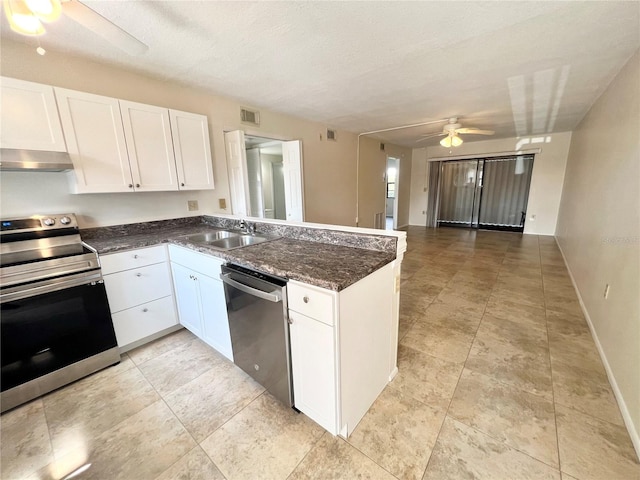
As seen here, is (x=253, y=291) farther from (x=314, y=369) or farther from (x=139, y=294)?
(x=139, y=294)

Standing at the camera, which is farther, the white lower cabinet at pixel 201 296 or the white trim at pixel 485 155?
the white trim at pixel 485 155

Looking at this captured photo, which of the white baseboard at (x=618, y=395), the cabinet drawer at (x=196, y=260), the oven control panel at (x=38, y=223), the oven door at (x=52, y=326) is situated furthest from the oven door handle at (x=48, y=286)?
the white baseboard at (x=618, y=395)

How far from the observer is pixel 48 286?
1.62 meters

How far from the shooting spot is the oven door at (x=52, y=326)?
1.54 metres

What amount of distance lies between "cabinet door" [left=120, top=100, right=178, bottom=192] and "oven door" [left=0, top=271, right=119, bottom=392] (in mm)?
943

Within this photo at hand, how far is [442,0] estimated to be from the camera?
147cm

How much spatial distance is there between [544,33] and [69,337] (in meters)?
3.95

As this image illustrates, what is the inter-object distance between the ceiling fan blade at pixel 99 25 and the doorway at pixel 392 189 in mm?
5751

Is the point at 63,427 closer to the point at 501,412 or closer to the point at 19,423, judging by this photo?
the point at 19,423

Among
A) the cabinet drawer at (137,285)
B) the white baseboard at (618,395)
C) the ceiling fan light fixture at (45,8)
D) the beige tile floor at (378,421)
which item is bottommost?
the beige tile floor at (378,421)

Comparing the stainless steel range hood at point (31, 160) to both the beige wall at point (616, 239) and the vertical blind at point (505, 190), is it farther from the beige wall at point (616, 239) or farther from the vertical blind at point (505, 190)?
the vertical blind at point (505, 190)

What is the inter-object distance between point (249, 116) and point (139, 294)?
7.99 feet

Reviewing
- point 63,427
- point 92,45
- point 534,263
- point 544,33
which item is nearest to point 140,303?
point 63,427

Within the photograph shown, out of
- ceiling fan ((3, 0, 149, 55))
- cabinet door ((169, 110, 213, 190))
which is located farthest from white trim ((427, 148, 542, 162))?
ceiling fan ((3, 0, 149, 55))
